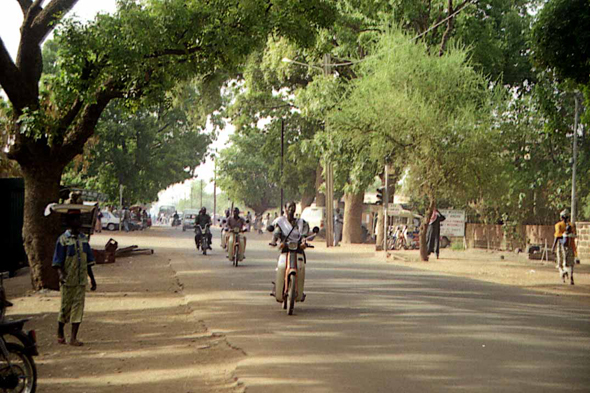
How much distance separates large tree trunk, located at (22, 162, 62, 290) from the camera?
51.2ft

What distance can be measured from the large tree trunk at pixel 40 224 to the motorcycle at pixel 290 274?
578cm

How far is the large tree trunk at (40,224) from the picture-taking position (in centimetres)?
1562

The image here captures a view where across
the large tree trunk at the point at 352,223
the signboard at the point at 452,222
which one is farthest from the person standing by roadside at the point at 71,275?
the large tree trunk at the point at 352,223

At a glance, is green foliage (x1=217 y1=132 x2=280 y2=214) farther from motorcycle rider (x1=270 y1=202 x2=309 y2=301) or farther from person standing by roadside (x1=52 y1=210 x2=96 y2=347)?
person standing by roadside (x1=52 y1=210 x2=96 y2=347)

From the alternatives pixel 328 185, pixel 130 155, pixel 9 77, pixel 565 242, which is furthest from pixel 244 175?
pixel 9 77

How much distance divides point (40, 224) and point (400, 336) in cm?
882

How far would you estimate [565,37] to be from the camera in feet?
53.0

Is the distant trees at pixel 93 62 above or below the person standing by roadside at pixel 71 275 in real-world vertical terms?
above

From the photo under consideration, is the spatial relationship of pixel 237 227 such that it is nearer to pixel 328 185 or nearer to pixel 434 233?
pixel 434 233

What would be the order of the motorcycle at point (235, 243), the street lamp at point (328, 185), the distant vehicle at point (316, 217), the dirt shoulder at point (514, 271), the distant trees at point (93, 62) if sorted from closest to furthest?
the distant trees at point (93, 62) < the dirt shoulder at point (514, 271) < the motorcycle at point (235, 243) < the street lamp at point (328, 185) < the distant vehicle at point (316, 217)

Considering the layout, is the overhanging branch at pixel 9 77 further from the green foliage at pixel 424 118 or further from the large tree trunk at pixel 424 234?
the large tree trunk at pixel 424 234

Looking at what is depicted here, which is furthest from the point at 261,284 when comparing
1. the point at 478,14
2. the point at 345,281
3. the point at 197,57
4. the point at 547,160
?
the point at 547,160

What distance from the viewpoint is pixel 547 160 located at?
127ft

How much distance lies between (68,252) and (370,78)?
19.0 m
